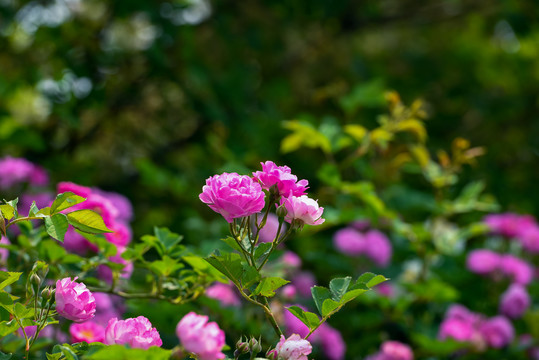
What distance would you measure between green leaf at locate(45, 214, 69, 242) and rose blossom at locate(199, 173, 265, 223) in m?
0.21

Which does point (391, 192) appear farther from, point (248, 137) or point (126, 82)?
point (126, 82)

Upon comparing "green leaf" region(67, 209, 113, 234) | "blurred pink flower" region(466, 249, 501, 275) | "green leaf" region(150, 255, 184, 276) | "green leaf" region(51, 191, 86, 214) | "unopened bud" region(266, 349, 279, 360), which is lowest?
"blurred pink flower" region(466, 249, 501, 275)

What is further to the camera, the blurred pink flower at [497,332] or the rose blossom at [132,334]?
the blurred pink flower at [497,332]

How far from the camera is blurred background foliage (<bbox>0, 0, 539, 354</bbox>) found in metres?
2.20

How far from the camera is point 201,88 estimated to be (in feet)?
8.75

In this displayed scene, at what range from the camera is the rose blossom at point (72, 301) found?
2.48ft

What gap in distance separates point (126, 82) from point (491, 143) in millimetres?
1944

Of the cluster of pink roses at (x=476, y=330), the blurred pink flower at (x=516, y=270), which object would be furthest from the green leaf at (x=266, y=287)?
the blurred pink flower at (x=516, y=270)

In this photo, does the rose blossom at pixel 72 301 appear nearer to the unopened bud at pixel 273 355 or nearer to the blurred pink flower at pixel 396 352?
the unopened bud at pixel 273 355

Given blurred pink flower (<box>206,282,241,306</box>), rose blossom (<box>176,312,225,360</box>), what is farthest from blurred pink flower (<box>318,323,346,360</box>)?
rose blossom (<box>176,312,225,360</box>)

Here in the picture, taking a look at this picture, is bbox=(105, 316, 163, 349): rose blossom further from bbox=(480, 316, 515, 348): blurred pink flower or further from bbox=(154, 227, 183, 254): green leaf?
bbox=(480, 316, 515, 348): blurred pink flower

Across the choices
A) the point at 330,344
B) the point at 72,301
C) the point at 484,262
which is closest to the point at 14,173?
the point at 330,344

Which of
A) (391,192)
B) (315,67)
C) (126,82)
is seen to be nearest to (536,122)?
(315,67)

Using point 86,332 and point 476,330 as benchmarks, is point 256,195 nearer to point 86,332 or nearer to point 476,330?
point 86,332
